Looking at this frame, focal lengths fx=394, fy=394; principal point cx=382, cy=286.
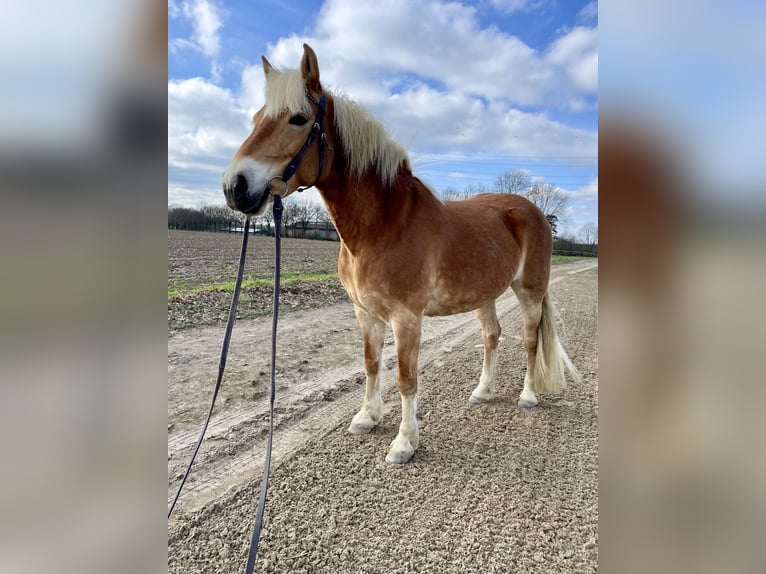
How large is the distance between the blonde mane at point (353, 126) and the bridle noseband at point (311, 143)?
72mm

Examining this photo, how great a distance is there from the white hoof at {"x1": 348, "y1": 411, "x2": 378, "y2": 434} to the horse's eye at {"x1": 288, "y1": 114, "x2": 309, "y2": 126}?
2.33 meters

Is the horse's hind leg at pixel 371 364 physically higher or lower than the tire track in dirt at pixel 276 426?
higher

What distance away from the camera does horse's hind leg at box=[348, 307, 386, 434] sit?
3391 millimetres

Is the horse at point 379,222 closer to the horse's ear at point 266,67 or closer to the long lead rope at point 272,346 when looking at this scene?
the horse's ear at point 266,67

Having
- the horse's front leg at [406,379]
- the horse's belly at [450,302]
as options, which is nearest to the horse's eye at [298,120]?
the horse's front leg at [406,379]

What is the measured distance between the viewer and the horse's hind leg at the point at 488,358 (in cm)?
405

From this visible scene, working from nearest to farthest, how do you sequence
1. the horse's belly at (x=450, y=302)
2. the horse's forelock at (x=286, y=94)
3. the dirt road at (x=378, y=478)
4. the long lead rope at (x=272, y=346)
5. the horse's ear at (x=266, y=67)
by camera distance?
the long lead rope at (x=272, y=346) → the dirt road at (x=378, y=478) → the horse's forelock at (x=286, y=94) → the horse's ear at (x=266, y=67) → the horse's belly at (x=450, y=302)

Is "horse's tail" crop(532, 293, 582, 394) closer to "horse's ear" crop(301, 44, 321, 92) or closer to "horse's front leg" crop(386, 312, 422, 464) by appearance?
"horse's front leg" crop(386, 312, 422, 464)

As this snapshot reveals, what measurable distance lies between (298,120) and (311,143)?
15 cm

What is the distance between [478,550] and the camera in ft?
6.77
